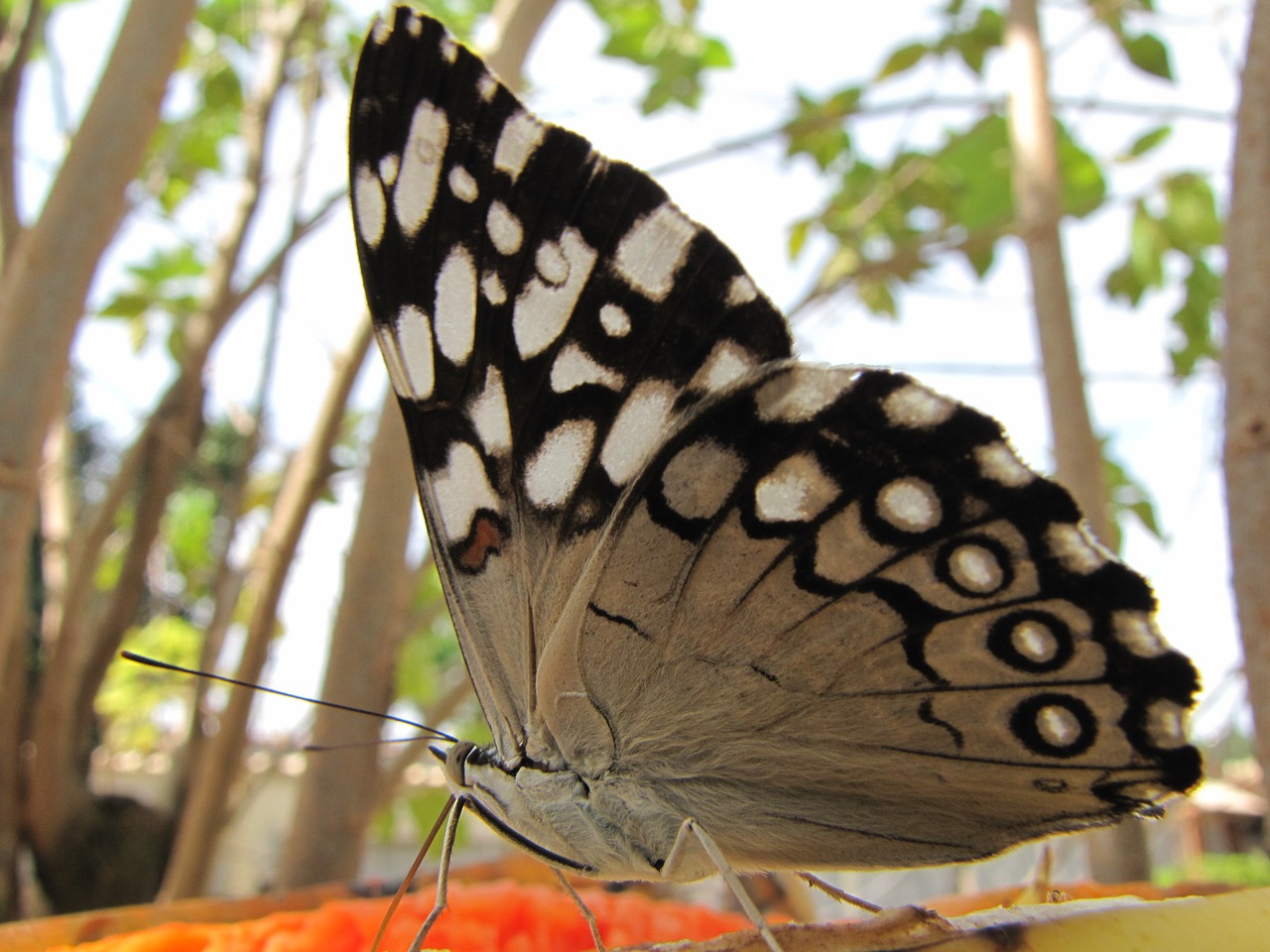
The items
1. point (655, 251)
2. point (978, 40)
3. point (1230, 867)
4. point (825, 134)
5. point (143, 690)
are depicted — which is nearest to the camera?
point (655, 251)

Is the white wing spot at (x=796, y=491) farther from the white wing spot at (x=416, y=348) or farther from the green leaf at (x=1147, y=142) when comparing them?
the green leaf at (x=1147, y=142)

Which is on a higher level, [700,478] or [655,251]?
[655,251]

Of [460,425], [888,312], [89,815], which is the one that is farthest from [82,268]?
[888,312]

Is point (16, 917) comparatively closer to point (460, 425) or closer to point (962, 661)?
point (460, 425)

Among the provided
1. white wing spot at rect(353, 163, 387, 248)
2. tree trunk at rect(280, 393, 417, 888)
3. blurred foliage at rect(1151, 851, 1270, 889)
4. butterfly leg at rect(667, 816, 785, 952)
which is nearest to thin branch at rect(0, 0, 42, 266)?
tree trunk at rect(280, 393, 417, 888)

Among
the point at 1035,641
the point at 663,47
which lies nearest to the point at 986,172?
the point at 663,47

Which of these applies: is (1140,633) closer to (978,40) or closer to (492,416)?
(492,416)
